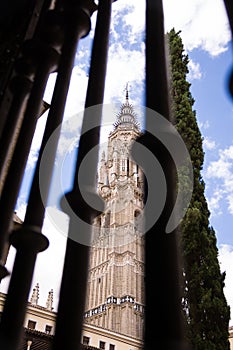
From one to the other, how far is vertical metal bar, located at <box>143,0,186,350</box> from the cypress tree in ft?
19.9

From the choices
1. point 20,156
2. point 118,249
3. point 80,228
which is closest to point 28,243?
point 80,228

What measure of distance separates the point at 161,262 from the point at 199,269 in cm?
867

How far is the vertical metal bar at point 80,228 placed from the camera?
3.60ft

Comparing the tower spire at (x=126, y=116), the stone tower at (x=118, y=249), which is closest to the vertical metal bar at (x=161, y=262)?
the stone tower at (x=118, y=249)

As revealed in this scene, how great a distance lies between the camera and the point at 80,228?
134 cm

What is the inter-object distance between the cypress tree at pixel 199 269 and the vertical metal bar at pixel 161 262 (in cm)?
607

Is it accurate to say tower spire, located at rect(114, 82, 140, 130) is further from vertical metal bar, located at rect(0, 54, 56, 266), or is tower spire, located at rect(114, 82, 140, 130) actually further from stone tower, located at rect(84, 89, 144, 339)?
vertical metal bar, located at rect(0, 54, 56, 266)

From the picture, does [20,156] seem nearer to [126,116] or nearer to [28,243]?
[28,243]

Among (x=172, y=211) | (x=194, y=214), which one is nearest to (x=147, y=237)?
(x=172, y=211)

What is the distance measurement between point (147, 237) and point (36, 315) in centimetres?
2125

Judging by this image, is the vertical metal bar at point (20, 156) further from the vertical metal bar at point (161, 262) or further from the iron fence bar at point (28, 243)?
the vertical metal bar at point (161, 262)

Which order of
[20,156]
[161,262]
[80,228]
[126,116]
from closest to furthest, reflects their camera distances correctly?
[161,262] < [80,228] < [20,156] < [126,116]

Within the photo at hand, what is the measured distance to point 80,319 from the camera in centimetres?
112

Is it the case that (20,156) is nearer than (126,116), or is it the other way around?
(20,156)
